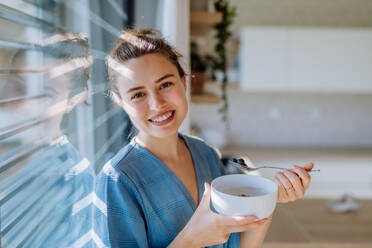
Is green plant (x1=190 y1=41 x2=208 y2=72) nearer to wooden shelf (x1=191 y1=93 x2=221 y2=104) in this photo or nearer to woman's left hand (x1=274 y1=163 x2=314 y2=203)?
wooden shelf (x1=191 y1=93 x2=221 y2=104)

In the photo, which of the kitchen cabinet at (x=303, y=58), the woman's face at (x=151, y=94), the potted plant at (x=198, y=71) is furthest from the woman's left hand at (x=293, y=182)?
the kitchen cabinet at (x=303, y=58)

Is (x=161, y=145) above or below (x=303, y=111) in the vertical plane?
above

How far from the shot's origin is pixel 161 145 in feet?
2.49

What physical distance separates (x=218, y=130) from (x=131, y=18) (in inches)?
100.0

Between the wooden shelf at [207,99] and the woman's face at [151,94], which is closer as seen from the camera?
the woman's face at [151,94]

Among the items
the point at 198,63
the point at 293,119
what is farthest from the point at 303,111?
the point at 198,63

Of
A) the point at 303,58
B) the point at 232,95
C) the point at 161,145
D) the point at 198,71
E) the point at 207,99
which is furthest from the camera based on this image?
the point at 232,95

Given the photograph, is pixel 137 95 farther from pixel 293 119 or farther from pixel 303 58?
pixel 293 119

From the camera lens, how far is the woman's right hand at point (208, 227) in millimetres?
547

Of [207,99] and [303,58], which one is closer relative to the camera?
[207,99]

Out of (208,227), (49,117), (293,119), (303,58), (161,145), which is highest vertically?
(303,58)

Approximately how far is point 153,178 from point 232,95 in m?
3.17

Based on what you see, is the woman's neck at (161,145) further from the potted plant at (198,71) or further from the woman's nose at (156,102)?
the potted plant at (198,71)

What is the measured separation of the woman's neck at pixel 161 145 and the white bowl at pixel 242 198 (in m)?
0.20
